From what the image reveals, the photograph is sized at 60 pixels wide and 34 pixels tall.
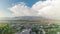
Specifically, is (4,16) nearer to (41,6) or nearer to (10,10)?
(10,10)

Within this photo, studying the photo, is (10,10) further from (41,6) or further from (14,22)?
(41,6)

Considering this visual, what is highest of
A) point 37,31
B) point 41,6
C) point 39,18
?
point 41,6

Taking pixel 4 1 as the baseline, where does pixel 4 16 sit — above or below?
below

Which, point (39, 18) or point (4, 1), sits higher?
point (4, 1)

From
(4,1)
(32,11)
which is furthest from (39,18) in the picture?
(4,1)

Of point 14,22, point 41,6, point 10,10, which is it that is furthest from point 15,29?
point 41,6

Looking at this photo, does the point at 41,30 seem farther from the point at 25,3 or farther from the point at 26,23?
the point at 25,3

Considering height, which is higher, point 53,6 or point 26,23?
point 53,6

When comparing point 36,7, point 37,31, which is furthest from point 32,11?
point 37,31
